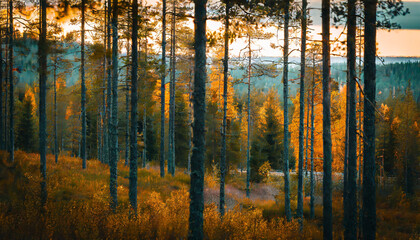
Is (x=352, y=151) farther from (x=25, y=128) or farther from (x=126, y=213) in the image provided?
(x=25, y=128)

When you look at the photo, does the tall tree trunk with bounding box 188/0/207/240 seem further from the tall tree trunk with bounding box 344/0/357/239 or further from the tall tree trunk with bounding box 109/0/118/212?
the tall tree trunk with bounding box 344/0/357/239

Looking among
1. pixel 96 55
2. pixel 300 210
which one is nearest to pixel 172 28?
pixel 96 55

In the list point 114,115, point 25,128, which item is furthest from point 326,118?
point 25,128

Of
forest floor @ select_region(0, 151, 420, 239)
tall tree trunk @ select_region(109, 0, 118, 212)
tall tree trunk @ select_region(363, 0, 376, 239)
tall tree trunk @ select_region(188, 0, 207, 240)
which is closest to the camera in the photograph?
forest floor @ select_region(0, 151, 420, 239)

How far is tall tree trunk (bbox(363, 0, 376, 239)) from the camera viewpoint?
329 inches

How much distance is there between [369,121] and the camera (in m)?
8.55

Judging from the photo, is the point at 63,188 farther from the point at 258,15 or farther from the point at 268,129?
the point at 268,129

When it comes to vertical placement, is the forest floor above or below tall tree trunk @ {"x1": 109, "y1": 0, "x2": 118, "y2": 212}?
below

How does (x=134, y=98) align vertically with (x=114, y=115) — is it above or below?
above

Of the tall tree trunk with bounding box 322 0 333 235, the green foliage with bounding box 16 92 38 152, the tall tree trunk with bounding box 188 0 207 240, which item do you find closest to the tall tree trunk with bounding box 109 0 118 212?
the tall tree trunk with bounding box 188 0 207 240

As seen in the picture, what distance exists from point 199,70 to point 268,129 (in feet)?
99.8

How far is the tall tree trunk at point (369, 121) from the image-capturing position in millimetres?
8359

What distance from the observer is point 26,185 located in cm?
1039

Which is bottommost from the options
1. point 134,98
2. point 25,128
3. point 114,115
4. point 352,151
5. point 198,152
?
point 25,128
